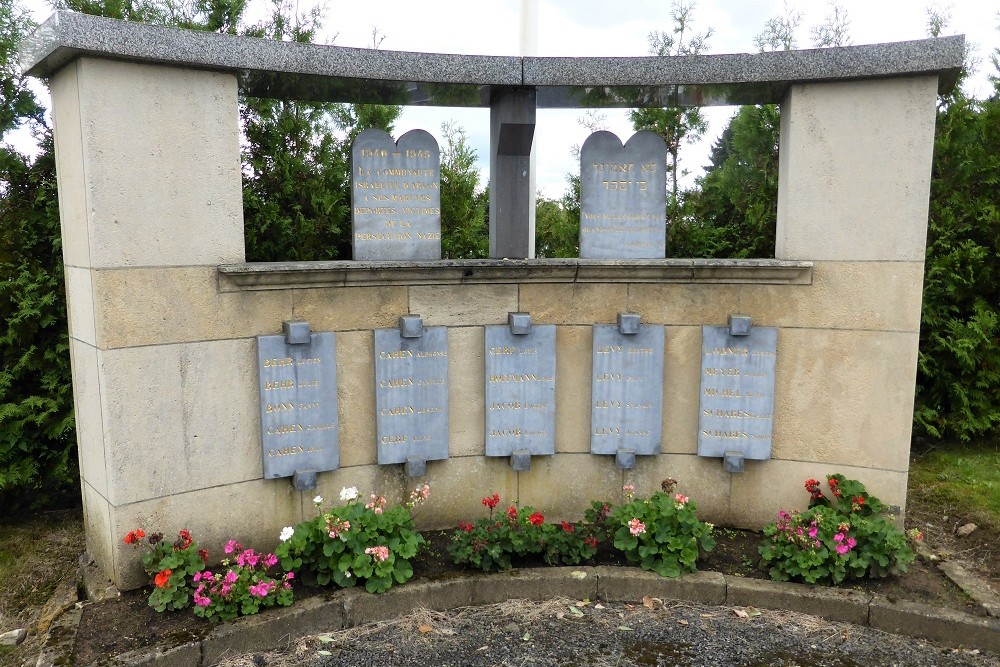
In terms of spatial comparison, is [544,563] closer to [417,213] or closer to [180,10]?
[417,213]

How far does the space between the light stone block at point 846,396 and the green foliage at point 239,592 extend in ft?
12.3

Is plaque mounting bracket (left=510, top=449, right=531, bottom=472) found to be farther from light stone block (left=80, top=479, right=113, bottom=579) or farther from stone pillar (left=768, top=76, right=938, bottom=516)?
light stone block (left=80, top=479, right=113, bottom=579)

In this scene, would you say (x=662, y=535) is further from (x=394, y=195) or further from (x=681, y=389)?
(x=394, y=195)

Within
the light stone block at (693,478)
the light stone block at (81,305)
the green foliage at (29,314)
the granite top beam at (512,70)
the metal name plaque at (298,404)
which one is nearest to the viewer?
the light stone block at (81,305)

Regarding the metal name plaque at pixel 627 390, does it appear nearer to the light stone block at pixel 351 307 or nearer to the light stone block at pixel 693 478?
the light stone block at pixel 693 478

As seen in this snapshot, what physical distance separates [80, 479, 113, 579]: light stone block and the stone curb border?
17.0 inches

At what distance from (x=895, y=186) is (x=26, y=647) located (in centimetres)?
645

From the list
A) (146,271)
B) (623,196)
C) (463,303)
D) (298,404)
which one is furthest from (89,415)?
(623,196)

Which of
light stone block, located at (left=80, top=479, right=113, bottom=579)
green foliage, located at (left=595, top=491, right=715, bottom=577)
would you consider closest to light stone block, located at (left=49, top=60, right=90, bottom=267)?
light stone block, located at (left=80, top=479, right=113, bottom=579)

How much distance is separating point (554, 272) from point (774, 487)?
7.82 ft

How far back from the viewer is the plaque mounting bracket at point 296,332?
523cm

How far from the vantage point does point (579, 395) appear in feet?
19.6

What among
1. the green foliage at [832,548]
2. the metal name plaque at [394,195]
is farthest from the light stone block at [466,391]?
the green foliage at [832,548]

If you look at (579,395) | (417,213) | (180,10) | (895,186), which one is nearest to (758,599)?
(579,395)
